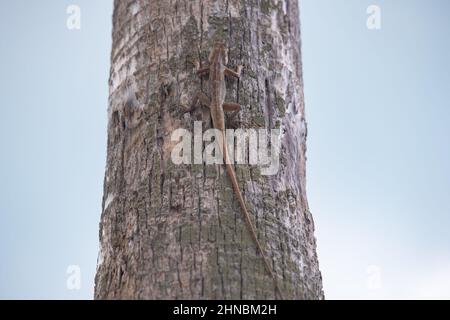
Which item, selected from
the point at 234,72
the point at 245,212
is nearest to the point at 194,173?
the point at 245,212

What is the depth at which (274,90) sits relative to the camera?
5.02m

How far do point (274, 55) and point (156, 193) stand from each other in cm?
119

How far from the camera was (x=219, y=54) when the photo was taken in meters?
4.92

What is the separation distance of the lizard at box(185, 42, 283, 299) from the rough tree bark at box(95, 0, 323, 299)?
1.4 inches

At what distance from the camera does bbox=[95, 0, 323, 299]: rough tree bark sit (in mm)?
4254

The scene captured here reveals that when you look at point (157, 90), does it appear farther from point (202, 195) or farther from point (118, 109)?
point (202, 195)

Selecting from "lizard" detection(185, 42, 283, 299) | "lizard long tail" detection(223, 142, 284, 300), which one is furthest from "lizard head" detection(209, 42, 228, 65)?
"lizard long tail" detection(223, 142, 284, 300)

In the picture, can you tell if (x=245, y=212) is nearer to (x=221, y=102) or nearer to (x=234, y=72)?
(x=221, y=102)

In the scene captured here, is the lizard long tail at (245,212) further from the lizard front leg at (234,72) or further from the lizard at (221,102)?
the lizard front leg at (234,72)

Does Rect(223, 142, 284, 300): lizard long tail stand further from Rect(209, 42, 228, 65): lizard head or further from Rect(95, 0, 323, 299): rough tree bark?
Rect(209, 42, 228, 65): lizard head

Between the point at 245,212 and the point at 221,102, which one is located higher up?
the point at 221,102

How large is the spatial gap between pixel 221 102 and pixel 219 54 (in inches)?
15.1

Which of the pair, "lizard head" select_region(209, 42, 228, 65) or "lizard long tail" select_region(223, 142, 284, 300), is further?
"lizard head" select_region(209, 42, 228, 65)
